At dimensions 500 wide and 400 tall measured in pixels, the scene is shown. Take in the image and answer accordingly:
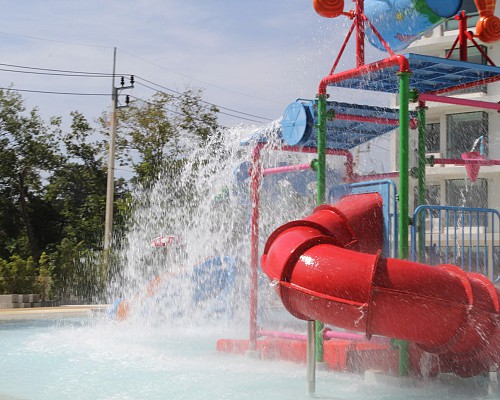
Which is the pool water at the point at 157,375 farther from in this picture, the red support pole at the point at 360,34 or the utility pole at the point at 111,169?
the utility pole at the point at 111,169

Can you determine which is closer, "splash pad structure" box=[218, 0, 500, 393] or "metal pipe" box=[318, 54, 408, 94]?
"splash pad structure" box=[218, 0, 500, 393]

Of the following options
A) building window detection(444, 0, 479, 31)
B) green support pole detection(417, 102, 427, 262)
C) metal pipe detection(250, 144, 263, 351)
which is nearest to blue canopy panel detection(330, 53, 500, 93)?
green support pole detection(417, 102, 427, 262)

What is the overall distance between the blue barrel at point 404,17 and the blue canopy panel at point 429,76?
350mm

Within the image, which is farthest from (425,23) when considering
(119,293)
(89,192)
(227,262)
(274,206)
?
(89,192)

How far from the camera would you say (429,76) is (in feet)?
25.9

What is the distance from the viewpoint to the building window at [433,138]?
30.2 meters

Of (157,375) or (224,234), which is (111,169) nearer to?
(224,234)

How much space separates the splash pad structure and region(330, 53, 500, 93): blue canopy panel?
0.01m

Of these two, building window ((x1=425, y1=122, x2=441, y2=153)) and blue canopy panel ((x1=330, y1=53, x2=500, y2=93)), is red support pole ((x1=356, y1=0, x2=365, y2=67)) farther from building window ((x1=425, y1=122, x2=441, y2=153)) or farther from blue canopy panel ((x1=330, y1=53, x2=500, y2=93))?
building window ((x1=425, y1=122, x2=441, y2=153))

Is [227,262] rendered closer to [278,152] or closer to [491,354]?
[278,152]

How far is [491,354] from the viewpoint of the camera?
612 centimetres

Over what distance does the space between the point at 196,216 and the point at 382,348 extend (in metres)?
6.24

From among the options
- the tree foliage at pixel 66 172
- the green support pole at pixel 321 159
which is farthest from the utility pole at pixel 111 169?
the green support pole at pixel 321 159

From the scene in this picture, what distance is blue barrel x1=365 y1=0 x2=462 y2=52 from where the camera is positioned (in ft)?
23.2
